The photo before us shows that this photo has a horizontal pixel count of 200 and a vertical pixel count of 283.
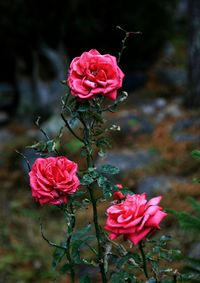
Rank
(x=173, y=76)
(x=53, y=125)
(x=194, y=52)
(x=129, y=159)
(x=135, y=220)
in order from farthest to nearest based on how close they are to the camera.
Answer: (x=173, y=76) → (x=53, y=125) → (x=194, y=52) → (x=129, y=159) → (x=135, y=220)

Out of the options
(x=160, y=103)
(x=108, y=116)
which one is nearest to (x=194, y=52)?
(x=160, y=103)

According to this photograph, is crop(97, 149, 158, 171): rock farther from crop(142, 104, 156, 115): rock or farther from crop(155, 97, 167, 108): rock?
crop(155, 97, 167, 108): rock

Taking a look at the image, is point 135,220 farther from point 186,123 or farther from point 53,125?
point 53,125

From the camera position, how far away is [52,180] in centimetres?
224

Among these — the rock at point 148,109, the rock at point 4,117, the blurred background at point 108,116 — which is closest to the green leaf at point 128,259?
the blurred background at point 108,116

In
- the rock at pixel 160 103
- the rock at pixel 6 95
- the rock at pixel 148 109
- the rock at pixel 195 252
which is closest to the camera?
the rock at pixel 195 252

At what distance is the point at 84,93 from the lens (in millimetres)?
2211

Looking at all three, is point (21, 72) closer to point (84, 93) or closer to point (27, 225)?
point (27, 225)

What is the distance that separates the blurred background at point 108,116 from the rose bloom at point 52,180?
9.74 ft

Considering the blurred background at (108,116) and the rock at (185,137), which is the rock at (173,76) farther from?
the rock at (185,137)

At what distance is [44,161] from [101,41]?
785 centimetres

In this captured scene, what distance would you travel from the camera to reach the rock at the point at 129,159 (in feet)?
22.7

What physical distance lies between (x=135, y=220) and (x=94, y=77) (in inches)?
23.1

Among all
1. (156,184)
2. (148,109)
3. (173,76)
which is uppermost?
(156,184)
